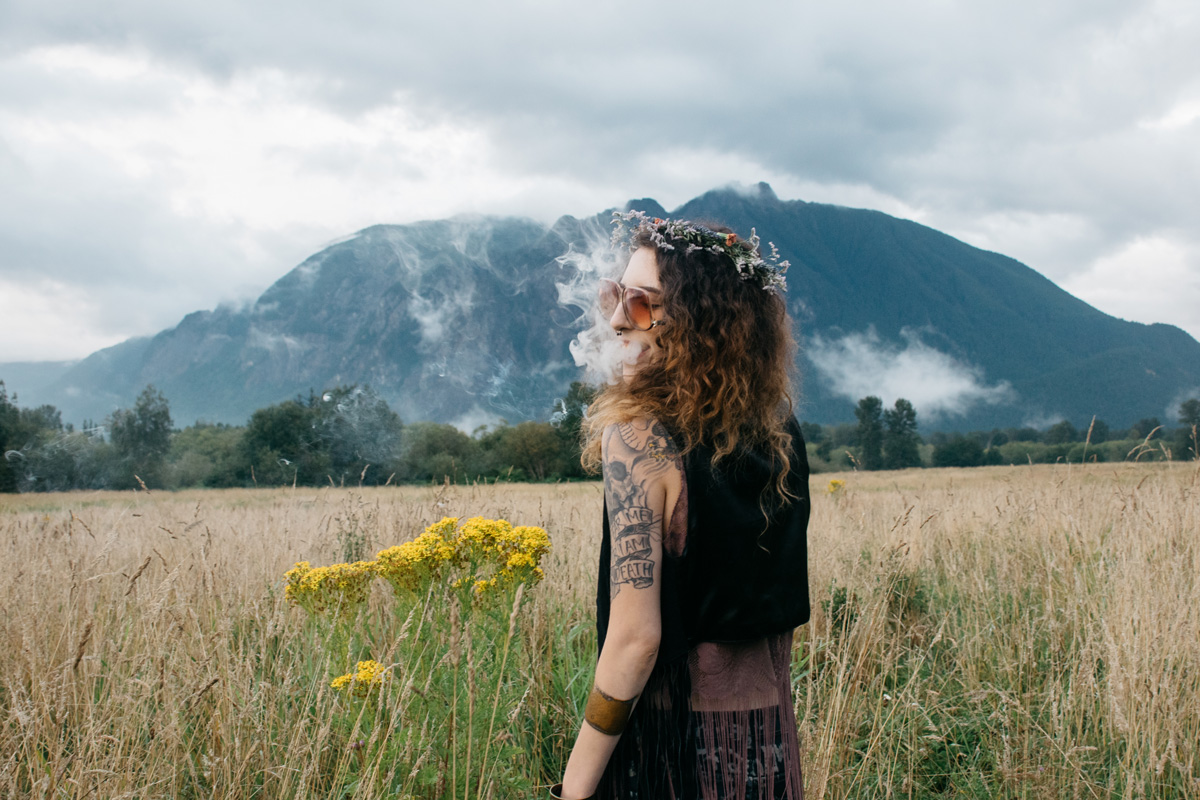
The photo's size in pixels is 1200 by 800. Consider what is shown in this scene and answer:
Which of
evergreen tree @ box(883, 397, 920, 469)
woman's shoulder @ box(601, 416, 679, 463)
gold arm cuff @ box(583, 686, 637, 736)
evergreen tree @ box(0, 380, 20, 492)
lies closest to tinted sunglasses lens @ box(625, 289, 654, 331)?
woman's shoulder @ box(601, 416, 679, 463)

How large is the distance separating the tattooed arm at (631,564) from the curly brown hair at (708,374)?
2.4 inches

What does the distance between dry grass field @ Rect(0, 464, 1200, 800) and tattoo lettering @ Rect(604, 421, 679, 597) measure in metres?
0.57

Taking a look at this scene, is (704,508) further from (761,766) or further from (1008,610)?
(1008,610)

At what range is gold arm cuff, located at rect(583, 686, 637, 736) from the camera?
1297 millimetres

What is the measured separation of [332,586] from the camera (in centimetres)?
265

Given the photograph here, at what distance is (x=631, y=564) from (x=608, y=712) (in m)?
0.32

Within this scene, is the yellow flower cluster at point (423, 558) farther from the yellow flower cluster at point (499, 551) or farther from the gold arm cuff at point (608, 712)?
the gold arm cuff at point (608, 712)

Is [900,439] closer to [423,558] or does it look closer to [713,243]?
[423,558]

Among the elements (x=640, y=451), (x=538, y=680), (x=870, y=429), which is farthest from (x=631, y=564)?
(x=870, y=429)

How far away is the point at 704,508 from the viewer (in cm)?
140

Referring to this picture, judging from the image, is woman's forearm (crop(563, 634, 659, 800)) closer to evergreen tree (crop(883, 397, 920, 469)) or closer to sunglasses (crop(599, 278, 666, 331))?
sunglasses (crop(599, 278, 666, 331))

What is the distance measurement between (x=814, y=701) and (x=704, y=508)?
2480 millimetres

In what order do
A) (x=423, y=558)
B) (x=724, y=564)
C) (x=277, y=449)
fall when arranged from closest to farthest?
(x=724, y=564)
(x=423, y=558)
(x=277, y=449)

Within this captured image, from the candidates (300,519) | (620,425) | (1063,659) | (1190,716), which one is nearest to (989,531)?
(1063,659)
